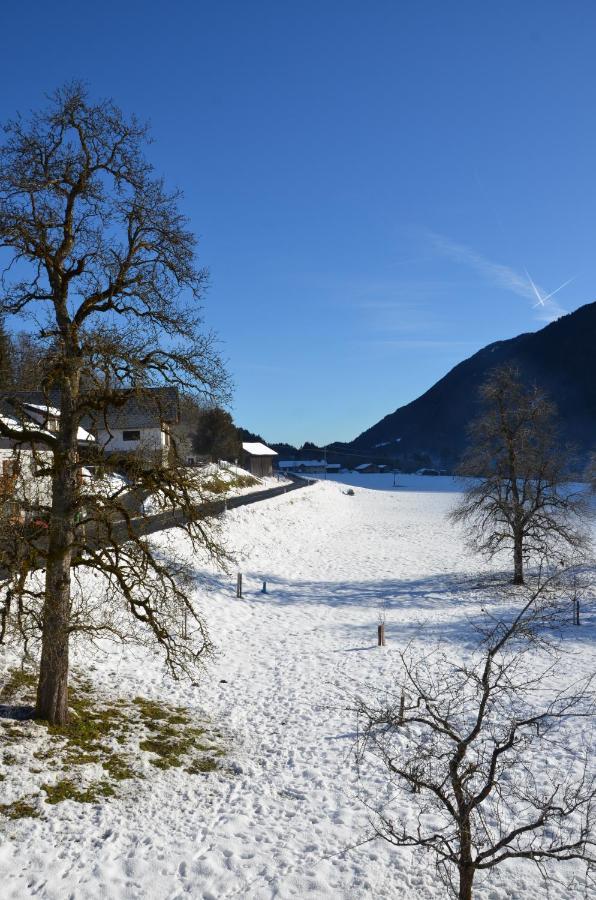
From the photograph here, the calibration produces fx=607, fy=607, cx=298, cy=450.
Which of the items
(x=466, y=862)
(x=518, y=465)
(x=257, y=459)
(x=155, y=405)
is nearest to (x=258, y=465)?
(x=257, y=459)

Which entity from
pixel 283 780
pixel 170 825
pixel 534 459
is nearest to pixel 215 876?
Result: pixel 170 825

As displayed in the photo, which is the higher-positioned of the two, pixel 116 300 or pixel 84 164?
pixel 84 164

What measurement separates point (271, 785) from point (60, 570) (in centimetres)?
623

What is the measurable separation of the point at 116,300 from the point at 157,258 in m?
1.35

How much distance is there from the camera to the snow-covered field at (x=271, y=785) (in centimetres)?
948

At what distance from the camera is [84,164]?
488 inches

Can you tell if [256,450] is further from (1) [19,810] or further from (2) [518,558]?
(1) [19,810]

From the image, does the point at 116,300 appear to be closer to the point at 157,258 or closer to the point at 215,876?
the point at 157,258

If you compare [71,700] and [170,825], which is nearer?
[170,825]

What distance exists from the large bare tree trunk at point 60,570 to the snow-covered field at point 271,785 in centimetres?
276

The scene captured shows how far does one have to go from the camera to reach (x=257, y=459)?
8894 centimetres

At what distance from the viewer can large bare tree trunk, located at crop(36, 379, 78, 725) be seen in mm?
12383

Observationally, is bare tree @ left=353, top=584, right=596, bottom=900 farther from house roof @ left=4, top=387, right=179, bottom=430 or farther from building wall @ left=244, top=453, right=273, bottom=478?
building wall @ left=244, top=453, right=273, bottom=478

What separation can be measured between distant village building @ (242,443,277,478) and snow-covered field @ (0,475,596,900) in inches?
2098
